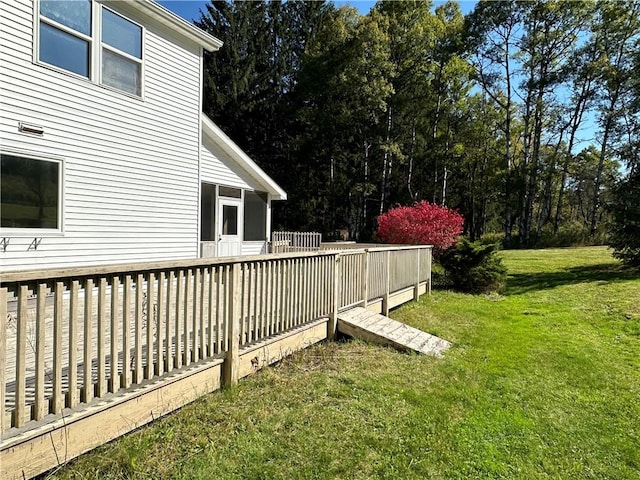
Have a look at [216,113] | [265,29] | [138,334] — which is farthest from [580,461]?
[265,29]

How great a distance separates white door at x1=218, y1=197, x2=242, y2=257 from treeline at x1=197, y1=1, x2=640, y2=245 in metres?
14.7

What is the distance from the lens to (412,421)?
3332mm

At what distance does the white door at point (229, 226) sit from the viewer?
36.9ft

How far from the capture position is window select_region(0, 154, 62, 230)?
19.3 feet

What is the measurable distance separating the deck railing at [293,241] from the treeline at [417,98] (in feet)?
33.0

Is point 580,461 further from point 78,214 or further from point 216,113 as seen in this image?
point 216,113

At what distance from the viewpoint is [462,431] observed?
3.25 metres

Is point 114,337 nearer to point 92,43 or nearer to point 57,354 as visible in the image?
point 57,354

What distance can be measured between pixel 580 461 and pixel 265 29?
30.6 m

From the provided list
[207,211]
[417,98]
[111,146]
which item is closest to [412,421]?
[111,146]

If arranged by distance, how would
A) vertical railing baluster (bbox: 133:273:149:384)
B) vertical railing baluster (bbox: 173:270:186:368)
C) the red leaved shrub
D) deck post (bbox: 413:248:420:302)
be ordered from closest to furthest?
vertical railing baluster (bbox: 133:273:149:384)
vertical railing baluster (bbox: 173:270:186:368)
deck post (bbox: 413:248:420:302)
the red leaved shrub

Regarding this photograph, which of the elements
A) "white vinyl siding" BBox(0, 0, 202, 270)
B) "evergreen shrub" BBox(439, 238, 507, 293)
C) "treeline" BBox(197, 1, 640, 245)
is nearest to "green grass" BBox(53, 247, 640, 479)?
"evergreen shrub" BBox(439, 238, 507, 293)

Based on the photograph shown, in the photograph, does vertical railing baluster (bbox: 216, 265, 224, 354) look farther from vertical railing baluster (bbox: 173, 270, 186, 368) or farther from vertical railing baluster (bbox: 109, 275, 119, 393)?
vertical railing baluster (bbox: 109, 275, 119, 393)

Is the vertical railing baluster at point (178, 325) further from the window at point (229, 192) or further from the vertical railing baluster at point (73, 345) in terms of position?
the window at point (229, 192)
